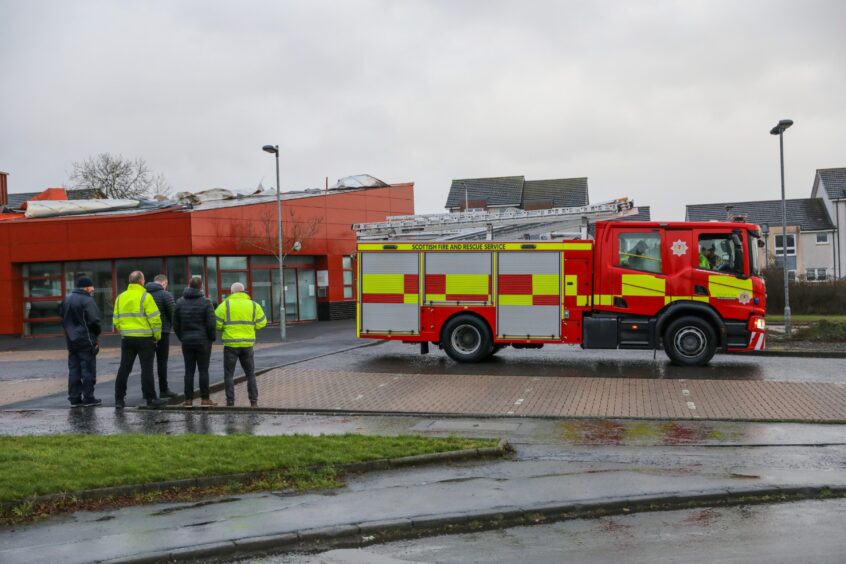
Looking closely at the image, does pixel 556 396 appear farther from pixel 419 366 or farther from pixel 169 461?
pixel 169 461

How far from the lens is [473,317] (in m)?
17.0

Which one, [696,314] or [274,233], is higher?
[274,233]

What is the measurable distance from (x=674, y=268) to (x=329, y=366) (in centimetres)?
684

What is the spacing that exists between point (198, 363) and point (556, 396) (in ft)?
17.1

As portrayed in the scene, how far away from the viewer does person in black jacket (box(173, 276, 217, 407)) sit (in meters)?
12.1

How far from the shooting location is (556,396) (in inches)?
504

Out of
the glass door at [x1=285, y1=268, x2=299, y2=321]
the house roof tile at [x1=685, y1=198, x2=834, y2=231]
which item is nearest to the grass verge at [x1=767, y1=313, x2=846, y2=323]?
the glass door at [x1=285, y1=268, x2=299, y2=321]

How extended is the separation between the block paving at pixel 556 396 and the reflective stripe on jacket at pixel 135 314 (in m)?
1.62

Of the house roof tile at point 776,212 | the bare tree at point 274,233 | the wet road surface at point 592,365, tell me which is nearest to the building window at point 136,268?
the bare tree at point 274,233

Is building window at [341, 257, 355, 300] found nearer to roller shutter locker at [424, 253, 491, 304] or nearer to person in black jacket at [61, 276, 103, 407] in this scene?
roller shutter locker at [424, 253, 491, 304]

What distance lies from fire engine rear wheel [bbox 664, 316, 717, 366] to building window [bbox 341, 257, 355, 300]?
20.6 meters

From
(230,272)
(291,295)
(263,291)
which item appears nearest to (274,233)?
(263,291)

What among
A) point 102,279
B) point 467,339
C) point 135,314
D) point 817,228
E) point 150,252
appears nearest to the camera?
point 135,314

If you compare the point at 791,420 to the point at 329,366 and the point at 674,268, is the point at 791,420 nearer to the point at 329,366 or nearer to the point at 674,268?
the point at 674,268
